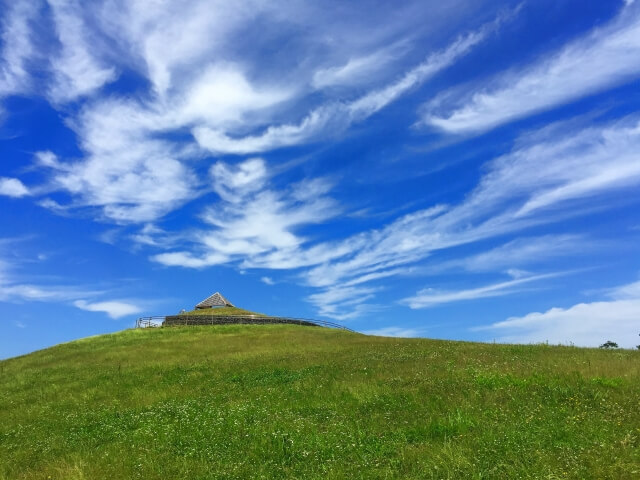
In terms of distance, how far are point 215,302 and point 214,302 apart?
0.20 m

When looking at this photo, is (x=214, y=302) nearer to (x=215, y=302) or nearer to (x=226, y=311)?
(x=215, y=302)

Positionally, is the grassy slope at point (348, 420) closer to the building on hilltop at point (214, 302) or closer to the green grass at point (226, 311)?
the green grass at point (226, 311)

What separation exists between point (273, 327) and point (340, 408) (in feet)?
140

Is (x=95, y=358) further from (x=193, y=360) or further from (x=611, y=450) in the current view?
(x=611, y=450)

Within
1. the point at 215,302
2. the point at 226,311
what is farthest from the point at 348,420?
the point at 215,302

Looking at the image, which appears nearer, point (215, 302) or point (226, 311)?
point (226, 311)

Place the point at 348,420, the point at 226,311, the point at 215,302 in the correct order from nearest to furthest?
1. the point at 348,420
2. the point at 226,311
3. the point at 215,302

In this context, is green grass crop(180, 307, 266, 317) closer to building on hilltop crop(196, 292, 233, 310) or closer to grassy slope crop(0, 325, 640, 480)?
building on hilltop crop(196, 292, 233, 310)

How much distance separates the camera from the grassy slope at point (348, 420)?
1051cm

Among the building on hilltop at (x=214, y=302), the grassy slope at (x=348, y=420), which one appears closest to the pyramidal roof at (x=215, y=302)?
the building on hilltop at (x=214, y=302)

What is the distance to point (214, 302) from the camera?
90.4 meters

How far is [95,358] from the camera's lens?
4003 centimetres

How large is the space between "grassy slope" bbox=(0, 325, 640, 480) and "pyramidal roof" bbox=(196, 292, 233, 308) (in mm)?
60478

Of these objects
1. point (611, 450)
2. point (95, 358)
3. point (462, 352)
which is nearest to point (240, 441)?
point (611, 450)
